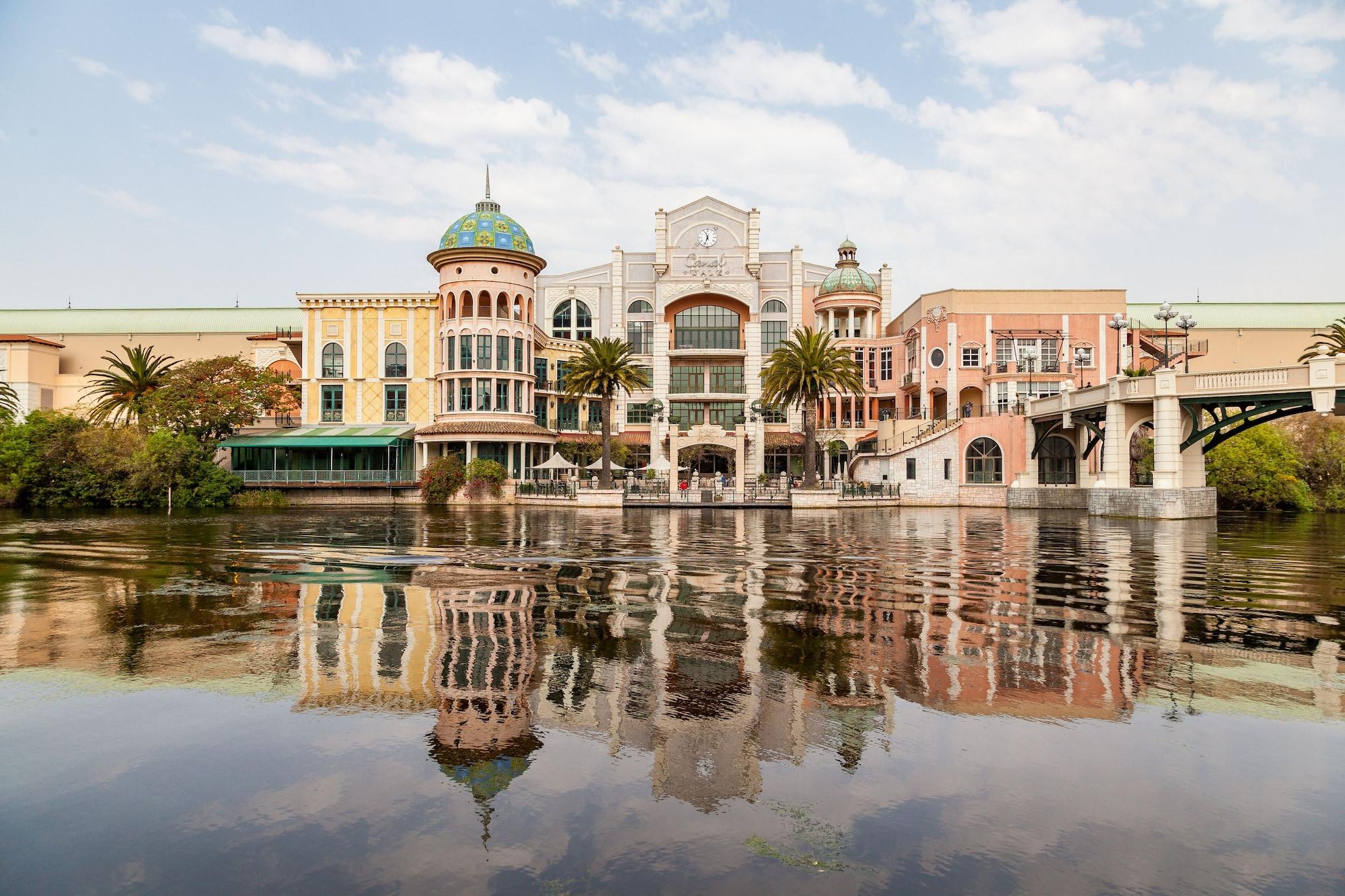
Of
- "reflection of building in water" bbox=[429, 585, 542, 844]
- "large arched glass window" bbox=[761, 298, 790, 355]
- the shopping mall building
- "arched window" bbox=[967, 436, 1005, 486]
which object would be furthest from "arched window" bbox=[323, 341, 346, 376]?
"reflection of building in water" bbox=[429, 585, 542, 844]

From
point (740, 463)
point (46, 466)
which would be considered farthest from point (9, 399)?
point (740, 463)

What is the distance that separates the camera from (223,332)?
240 ft

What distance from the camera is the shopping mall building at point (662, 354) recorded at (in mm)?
56750

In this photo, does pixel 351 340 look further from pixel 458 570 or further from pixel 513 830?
pixel 513 830

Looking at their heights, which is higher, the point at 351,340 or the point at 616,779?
the point at 351,340

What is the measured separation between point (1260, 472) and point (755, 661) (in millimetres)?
51884

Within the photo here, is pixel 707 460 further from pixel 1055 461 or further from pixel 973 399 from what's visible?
pixel 1055 461

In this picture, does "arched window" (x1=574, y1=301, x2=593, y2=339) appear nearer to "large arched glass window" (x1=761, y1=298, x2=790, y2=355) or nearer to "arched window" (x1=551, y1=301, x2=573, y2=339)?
"arched window" (x1=551, y1=301, x2=573, y2=339)

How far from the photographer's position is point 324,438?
54656mm

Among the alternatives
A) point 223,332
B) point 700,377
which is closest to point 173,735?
point 700,377

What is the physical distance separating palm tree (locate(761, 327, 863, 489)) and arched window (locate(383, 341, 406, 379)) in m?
27.4

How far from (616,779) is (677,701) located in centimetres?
190

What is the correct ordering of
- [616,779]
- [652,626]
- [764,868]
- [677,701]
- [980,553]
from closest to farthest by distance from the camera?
[764,868] < [616,779] < [677,701] < [652,626] < [980,553]

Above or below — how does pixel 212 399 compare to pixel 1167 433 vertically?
above
